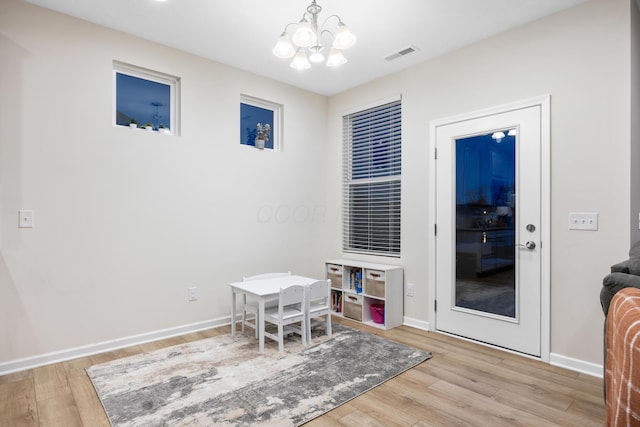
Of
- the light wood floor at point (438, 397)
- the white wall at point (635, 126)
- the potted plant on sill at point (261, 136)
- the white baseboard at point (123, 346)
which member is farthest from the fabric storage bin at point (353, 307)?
the white wall at point (635, 126)

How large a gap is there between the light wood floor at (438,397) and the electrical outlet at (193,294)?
0.76 meters

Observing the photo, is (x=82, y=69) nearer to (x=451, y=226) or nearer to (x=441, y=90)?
(x=441, y=90)

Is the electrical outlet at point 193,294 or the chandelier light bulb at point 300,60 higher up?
the chandelier light bulb at point 300,60

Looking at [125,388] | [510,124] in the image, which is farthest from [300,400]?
[510,124]

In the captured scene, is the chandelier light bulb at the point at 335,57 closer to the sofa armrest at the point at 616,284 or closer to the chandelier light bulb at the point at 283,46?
the chandelier light bulb at the point at 283,46

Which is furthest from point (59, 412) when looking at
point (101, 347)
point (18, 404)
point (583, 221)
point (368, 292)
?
point (583, 221)

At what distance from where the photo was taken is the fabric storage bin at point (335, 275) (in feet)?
13.6

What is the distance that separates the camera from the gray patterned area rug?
2.06 metres

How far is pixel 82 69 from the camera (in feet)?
9.61

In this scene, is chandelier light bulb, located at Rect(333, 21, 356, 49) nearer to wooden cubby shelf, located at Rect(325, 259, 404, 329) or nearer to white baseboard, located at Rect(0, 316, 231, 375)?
wooden cubby shelf, located at Rect(325, 259, 404, 329)

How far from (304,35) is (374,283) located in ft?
8.15

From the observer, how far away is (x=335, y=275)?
4.20m

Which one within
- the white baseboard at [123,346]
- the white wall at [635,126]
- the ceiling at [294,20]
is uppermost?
the ceiling at [294,20]

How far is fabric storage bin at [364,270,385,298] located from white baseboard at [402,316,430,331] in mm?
423
